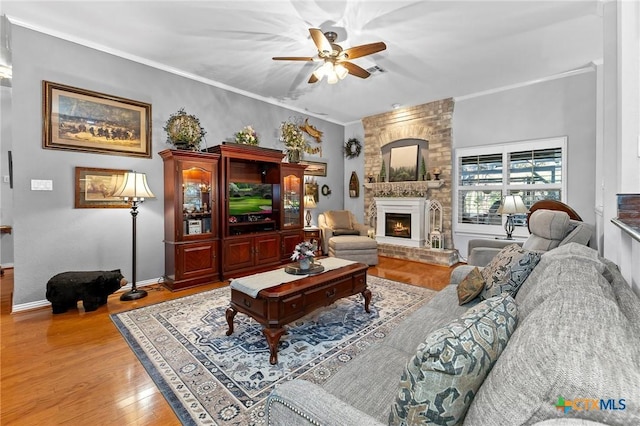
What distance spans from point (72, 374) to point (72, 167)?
2493mm

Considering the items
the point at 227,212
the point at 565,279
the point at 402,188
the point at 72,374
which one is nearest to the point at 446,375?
the point at 565,279

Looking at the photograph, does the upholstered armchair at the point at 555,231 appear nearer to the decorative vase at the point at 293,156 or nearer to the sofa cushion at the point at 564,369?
the sofa cushion at the point at 564,369

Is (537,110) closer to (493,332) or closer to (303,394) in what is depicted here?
(493,332)

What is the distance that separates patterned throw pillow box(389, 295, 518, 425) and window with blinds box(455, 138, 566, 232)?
5.09m

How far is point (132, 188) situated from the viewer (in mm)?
3439

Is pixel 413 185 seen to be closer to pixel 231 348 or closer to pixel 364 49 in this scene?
pixel 364 49

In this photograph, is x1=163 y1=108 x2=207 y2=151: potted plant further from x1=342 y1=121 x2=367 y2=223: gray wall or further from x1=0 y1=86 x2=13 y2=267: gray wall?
x1=342 y1=121 x2=367 y2=223: gray wall

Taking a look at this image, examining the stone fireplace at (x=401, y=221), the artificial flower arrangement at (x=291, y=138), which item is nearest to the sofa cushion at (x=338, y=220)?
the stone fireplace at (x=401, y=221)

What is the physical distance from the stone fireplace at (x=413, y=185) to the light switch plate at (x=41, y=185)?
5.40 meters

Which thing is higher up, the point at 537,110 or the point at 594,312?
the point at 537,110

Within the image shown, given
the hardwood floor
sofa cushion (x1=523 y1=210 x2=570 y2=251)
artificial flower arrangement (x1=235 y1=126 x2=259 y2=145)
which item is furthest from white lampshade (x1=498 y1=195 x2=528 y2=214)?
the hardwood floor

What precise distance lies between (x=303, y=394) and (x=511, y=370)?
641 mm

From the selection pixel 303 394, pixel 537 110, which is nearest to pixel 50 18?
pixel 303 394

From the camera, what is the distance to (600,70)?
13.0 feet
